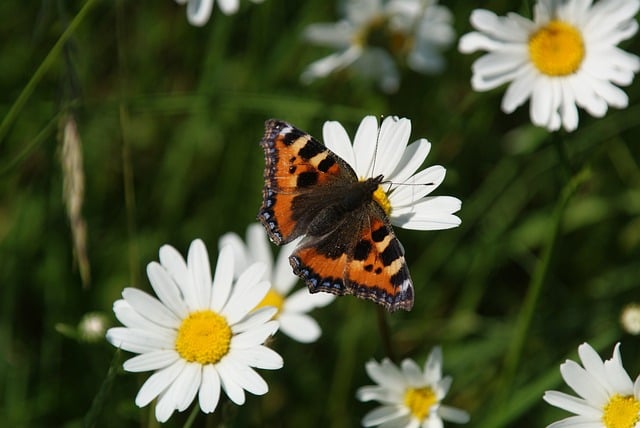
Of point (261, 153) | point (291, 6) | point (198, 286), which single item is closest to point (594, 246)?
point (261, 153)

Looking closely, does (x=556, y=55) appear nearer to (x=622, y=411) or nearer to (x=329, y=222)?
(x=329, y=222)

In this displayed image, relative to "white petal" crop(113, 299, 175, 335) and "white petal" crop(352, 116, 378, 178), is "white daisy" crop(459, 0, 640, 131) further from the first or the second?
"white petal" crop(113, 299, 175, 335)

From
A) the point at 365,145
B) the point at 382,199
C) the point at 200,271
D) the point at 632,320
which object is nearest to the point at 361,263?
the point at 382,199

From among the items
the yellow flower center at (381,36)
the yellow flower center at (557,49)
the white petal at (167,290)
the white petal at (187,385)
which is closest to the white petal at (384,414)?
the white petal at (187,385)

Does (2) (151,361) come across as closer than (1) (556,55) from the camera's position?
Yes

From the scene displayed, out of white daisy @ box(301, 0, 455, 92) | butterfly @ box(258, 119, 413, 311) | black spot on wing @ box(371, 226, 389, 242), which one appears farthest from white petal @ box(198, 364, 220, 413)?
white daisy @ box(301, 0, 455, 92)

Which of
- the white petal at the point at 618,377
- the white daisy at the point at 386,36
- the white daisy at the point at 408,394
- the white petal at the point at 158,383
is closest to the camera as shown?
the white petal at the point at 618,377

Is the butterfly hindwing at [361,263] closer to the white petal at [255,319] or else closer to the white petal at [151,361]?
the white petal at [255,319]
